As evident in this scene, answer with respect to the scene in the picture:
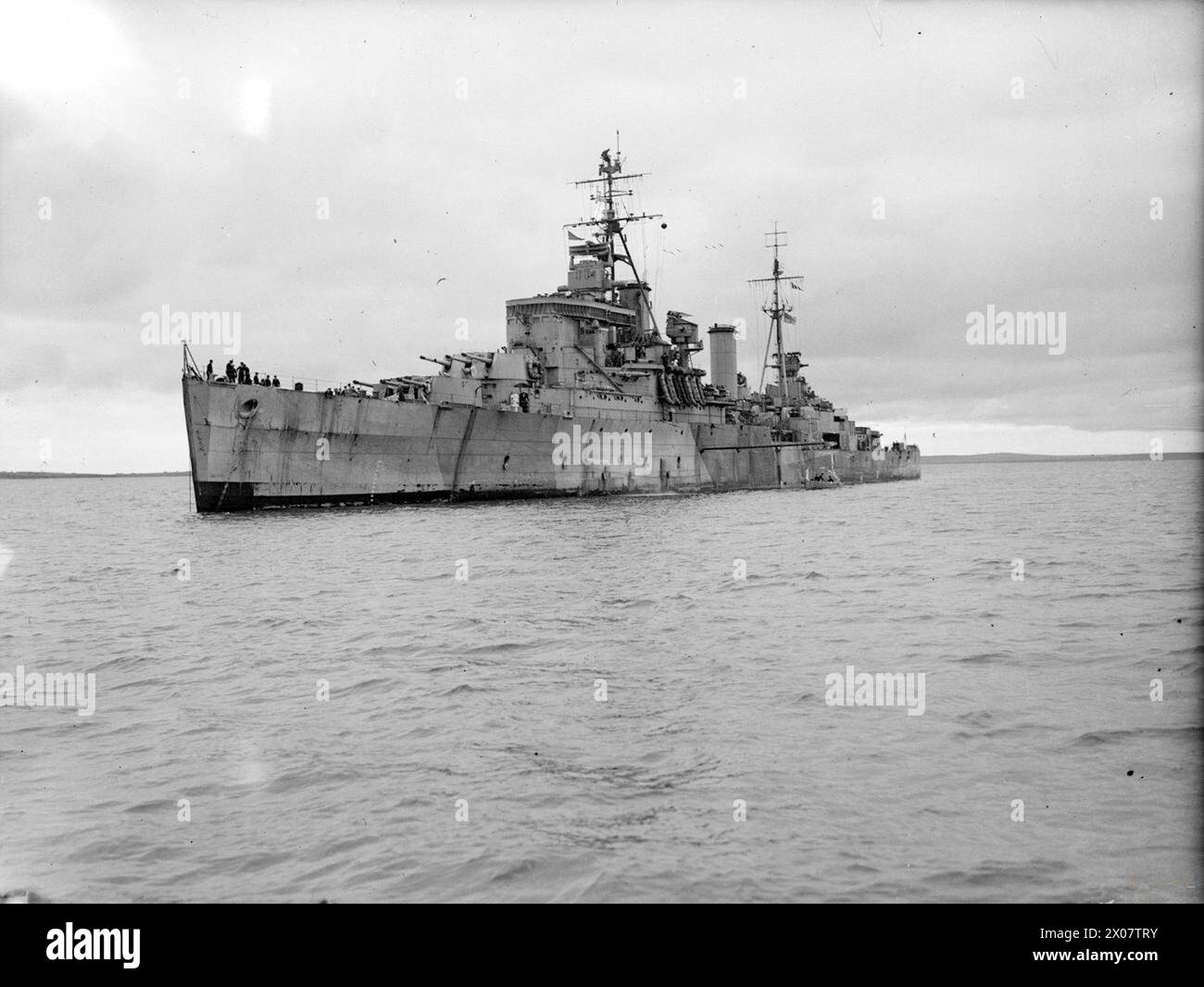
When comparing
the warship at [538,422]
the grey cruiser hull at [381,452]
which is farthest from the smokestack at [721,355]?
the grey cruiser hull at [381,452]

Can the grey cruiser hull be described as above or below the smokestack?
below

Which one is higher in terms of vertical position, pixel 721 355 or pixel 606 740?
pixel 721 355

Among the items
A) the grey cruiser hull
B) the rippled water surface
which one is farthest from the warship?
the rippled water surface

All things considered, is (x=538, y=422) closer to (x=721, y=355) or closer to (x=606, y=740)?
(x=721, y=355)

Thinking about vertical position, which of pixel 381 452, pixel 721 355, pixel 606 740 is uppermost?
pixel 721 355

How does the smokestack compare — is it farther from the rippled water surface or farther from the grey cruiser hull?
the rippled water surface

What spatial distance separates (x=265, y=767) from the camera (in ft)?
24.3

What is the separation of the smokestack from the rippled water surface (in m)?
41.9

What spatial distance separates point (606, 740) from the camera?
25.8ft

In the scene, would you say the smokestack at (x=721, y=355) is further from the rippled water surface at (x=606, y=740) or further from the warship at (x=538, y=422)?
the rippled water surface at (x=606, y=740)

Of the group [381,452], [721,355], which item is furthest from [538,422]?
[721,355]

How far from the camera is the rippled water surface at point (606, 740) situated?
5512mm

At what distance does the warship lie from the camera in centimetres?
3325

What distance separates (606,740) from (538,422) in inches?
1310
